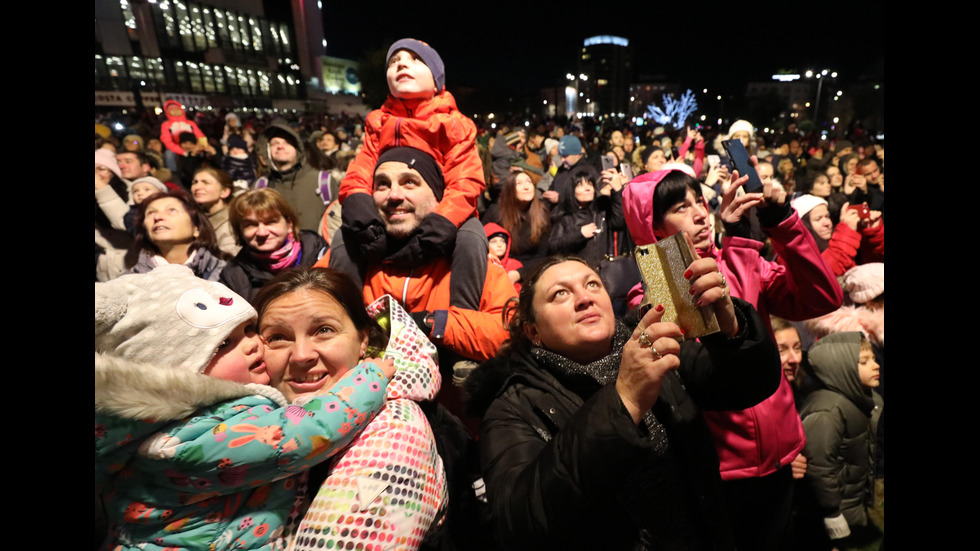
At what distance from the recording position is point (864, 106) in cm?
3144

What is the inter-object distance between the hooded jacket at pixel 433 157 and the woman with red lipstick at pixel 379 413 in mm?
486

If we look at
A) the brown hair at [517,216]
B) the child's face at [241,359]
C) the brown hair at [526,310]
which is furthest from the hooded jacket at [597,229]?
the child's face at [241,359]

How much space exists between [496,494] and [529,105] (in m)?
50.4

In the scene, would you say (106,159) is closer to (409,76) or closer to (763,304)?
(409,76)

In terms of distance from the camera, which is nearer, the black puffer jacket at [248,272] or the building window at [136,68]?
the black puffer jacket at [248,272]

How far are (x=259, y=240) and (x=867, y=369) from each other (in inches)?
155

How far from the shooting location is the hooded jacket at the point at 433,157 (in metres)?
2.24

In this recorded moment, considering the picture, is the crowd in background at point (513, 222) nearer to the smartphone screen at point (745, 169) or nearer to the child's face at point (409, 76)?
the smartphone screen at point (745, 169)

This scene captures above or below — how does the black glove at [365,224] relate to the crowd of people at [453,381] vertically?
above

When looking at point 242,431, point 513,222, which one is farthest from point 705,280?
point 513,222

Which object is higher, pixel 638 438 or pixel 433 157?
pixel 433 157

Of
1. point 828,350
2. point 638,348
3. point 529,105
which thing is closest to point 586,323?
point 638,348

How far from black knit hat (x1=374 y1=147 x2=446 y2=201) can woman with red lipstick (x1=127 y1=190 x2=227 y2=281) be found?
4.82 ft

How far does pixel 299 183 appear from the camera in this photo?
5.01 m
